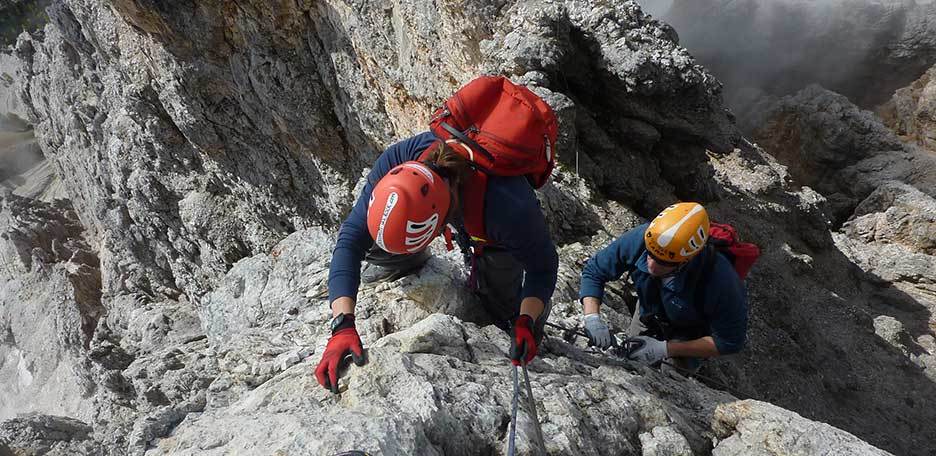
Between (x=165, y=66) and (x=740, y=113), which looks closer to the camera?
(x=165, y=66)

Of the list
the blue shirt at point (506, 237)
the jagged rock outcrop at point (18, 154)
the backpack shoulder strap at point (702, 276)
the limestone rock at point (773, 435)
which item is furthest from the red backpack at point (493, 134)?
the jagged rock outcrop at point (18, 154)

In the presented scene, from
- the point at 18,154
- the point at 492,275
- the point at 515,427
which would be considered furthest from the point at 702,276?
the point at 18,154

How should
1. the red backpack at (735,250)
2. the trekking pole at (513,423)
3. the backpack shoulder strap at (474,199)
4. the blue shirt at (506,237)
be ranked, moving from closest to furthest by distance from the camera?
1. the trekking pole at (513,423)
2. the blue shirt at (506,237)
3. the backpack shoulder strap at (474,199)
4. the red backpack at (735,250)

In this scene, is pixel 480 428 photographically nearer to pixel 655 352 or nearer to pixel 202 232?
pixel 655 352

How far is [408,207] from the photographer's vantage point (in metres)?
3.02

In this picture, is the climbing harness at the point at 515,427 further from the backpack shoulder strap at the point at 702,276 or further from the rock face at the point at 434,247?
the backpack shoulder strap at the point at 702,276

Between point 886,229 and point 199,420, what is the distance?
45.6ft

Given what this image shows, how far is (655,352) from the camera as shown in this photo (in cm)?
455

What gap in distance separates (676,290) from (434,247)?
2.91 metres

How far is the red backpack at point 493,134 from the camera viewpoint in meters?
3.65

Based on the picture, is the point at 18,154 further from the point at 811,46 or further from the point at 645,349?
the point at 811,46

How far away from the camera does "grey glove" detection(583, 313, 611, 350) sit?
456 cm

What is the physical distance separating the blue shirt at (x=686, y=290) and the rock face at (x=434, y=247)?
574mm

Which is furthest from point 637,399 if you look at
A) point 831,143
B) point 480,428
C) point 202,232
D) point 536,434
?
point 202,232
